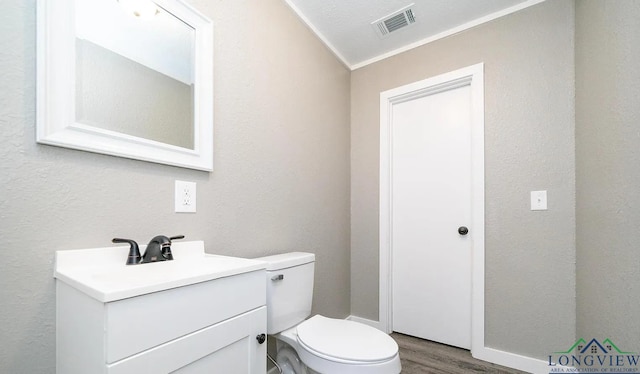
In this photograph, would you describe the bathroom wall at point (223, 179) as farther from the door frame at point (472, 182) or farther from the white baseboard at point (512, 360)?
the white baseboard at point (512, 360)

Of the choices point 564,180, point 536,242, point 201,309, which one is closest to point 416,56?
point 564,180

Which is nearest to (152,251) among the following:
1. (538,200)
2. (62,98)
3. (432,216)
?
(62,98)

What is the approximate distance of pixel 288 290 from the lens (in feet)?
4.49

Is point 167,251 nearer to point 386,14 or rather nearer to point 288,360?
point 288,360

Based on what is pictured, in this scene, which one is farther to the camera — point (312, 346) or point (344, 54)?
point (344, 54)

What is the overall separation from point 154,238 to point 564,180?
7.10 feet

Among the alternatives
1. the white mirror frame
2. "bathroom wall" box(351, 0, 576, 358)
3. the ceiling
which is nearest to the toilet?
the white mirror frame

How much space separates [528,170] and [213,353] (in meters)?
1.98

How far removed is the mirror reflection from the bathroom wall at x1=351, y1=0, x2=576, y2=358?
1.84 meters

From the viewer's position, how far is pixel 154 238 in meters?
0.98

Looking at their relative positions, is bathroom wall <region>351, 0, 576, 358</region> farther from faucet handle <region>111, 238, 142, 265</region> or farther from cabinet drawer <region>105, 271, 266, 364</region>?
faucet handle <region>111, 238, 142, 265</region>

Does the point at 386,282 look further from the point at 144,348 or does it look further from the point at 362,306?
the point at 144,348

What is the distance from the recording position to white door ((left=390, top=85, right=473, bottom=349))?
1.99m

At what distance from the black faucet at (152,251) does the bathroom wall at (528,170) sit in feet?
6.21
